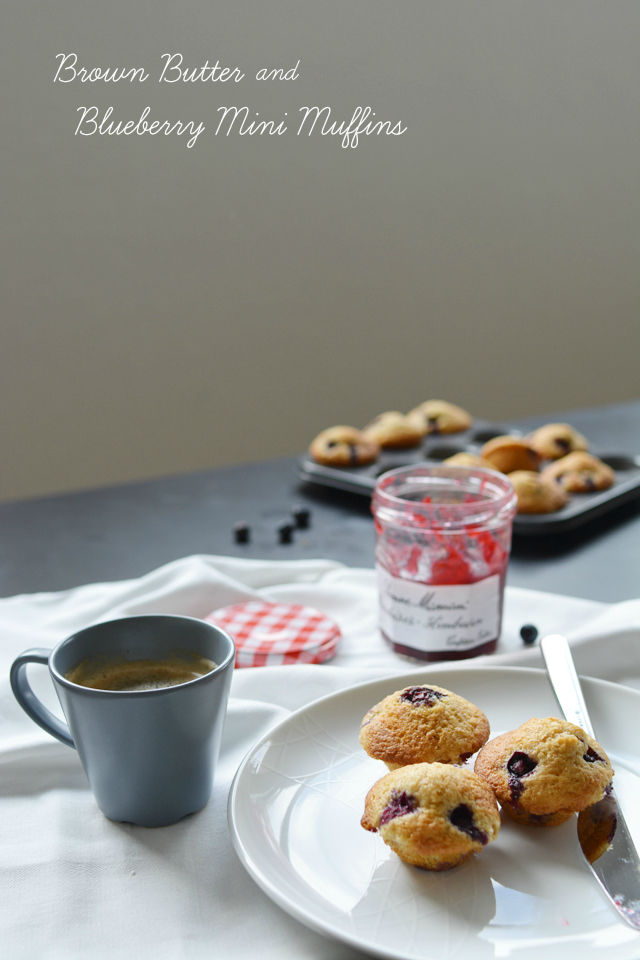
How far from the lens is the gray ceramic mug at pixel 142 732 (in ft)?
2.09

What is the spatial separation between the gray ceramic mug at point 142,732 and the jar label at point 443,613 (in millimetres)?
318

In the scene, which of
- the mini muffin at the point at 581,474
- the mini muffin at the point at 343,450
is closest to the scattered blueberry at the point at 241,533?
the mini muffin at the point at 343,450

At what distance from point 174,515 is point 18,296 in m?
A: 2.12

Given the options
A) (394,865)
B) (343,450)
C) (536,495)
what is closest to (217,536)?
(343,450)

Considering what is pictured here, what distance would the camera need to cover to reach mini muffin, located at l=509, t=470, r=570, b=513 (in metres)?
1.42

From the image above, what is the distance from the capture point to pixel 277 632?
1.04m

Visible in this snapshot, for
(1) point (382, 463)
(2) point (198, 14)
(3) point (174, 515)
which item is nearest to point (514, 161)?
(2) point (198, 14)

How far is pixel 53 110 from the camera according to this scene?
3.18m

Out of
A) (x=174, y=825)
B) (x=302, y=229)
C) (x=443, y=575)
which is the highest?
(x=302, y=229)

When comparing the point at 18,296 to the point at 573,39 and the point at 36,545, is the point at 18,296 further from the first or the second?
the point at 573,39

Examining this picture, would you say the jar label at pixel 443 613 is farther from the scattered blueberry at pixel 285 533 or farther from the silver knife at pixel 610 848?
the scattered blueberry at pixel 285 533

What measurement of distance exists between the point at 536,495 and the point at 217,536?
0.56m

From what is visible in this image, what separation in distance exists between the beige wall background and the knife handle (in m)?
2.92

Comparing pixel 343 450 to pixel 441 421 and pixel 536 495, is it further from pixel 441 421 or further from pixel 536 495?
pixel 536 495
